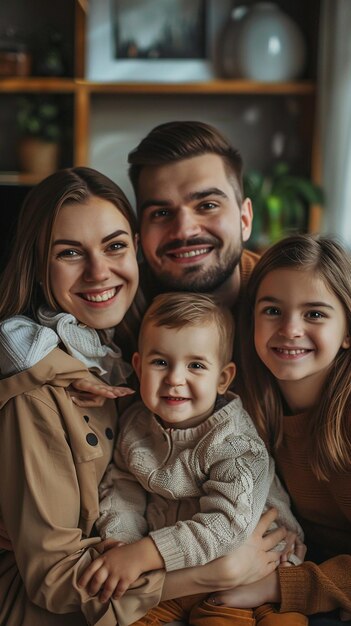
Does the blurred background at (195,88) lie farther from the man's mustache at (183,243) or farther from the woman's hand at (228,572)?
the woman's hand at (228,572)

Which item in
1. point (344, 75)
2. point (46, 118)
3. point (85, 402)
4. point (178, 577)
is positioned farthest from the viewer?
point (46, 118)

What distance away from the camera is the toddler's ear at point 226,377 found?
1.52 meters

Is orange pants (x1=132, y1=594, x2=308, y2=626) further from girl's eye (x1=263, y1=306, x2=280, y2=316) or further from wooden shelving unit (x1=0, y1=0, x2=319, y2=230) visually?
wooden shelving unit (x1=0, y1=0, x2=319, y2=230)

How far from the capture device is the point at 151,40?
4.61 meters

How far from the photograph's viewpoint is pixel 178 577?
1373mm

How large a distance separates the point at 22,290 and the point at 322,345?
57 cm

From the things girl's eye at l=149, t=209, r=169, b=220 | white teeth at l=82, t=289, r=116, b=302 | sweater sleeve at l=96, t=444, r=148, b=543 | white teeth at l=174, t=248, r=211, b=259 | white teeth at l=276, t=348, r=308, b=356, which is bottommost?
sweater sleeve at l=96, t=444, r=148, b=543

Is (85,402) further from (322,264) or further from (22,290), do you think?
(322,264)

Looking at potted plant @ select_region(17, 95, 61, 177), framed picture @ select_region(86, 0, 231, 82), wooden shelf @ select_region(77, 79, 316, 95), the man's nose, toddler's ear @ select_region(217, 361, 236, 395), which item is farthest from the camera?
framed picture @ select_region(86, 0, 231, 82)

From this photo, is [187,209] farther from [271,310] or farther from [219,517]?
[219,517]

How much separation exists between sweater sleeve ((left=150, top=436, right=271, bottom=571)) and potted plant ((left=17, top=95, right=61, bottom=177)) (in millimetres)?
3341

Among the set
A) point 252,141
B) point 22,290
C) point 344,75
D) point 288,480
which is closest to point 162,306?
point 22,290

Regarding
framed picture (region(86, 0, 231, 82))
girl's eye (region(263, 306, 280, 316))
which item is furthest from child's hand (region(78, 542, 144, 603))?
framed picture (region(86, 0, 231, 82))

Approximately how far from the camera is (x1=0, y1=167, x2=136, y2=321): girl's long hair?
A: 150 cm
